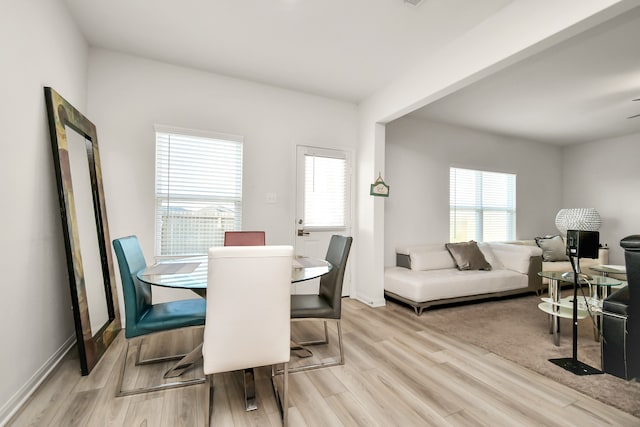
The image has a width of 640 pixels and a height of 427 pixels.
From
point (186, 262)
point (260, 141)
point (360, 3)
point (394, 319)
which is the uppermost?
point (360, 3)

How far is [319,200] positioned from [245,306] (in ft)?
8.29

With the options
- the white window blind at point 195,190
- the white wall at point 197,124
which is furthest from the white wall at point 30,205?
the white window blind at point 195,190

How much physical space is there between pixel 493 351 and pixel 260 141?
3.21 m

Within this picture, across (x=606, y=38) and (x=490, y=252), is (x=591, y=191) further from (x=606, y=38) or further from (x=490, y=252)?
(x=606, y=38)

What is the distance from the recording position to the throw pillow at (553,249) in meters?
4.91

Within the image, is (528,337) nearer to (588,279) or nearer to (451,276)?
(588,279)

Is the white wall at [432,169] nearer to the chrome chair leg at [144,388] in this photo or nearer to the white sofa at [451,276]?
the white sofa at [451,276]

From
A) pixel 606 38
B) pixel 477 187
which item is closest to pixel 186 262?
pixel 606 38

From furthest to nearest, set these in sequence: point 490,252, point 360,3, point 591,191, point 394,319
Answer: point 591,191 → point 490,252 → point 394,319 → point 360,3

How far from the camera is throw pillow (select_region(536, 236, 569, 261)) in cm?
491

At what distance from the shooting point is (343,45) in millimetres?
2764

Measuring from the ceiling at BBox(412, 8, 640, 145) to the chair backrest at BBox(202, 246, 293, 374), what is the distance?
3307 millimetres

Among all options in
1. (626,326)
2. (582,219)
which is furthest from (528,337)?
(582,219)

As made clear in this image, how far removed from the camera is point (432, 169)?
480cm
